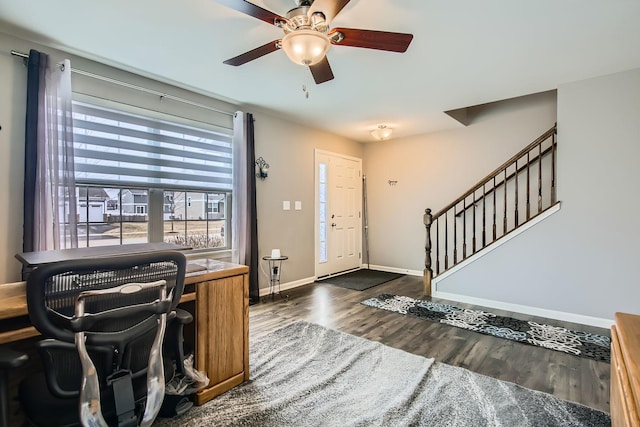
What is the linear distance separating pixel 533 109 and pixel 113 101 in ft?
16.4

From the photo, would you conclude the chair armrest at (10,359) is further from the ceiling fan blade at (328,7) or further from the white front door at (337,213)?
the white front door at (337,213)

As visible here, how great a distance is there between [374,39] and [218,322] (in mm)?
2000

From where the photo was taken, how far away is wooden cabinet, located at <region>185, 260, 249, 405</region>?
6.11ft

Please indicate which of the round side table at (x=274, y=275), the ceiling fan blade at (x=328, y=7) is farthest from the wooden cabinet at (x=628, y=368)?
the round side table at (x=274, y=275)

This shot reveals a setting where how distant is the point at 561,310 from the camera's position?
10.9 feet

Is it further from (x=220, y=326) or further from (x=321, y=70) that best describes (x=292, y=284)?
(x=321, y=70)

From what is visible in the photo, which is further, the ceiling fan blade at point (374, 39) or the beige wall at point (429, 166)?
the beige wall at point (429, 166)

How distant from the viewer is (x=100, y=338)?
1089 mm

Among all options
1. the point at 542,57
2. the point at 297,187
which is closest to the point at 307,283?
the point at 297,187

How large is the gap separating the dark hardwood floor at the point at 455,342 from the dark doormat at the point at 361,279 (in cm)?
43

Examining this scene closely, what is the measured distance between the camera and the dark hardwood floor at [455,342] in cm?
212

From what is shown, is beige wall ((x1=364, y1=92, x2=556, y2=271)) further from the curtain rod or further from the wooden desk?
the wooden desk

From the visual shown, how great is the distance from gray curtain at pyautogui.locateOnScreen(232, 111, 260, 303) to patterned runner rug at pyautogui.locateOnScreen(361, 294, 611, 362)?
4.98 feet

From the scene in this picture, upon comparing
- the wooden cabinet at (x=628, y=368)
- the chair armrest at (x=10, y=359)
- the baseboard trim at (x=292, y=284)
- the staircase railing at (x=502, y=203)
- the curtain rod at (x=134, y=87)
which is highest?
the curtain rod at (x=134, y=87)
